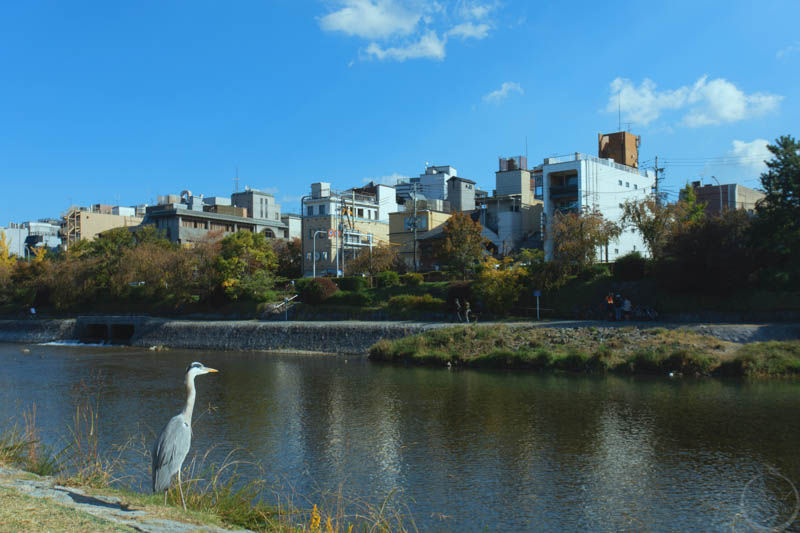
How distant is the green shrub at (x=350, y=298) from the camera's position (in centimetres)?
5226

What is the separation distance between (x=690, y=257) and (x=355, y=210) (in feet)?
167

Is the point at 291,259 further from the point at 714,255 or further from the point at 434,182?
the point at 714,255

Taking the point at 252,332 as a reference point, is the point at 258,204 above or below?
above

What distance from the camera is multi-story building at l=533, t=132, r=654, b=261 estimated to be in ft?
206

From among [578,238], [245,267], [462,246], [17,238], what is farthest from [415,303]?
[17,238]

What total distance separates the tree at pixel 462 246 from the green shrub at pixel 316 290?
10.8m

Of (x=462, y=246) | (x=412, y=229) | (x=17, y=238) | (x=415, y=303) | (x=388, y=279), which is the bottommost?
(x=415, y=303)

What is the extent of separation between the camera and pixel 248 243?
63.1 metres

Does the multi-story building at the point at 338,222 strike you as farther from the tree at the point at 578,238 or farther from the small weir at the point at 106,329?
the tree at the point at 578,238

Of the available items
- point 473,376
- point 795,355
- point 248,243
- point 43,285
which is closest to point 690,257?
point 795,355

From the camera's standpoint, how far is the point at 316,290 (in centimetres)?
5497

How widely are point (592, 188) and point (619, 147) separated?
37.5 ft

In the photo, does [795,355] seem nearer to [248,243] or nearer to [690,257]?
[690,257]

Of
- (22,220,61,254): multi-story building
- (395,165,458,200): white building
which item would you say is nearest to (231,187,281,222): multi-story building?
(395,165,458,200): white building
